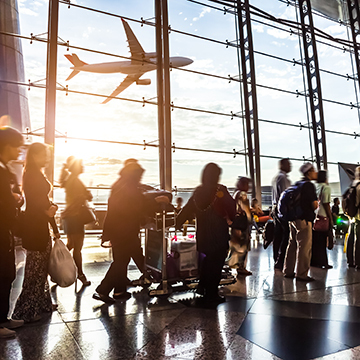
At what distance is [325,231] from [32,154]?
3744mm

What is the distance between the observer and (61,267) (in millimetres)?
2496

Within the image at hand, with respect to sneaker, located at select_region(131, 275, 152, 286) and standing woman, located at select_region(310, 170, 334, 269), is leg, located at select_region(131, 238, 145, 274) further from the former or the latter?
standing woman, located at select_region(310, 170, 334, 269)

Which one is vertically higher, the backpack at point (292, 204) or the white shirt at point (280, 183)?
the white shirt at point (280, 183)

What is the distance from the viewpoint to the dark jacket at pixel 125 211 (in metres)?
2.88

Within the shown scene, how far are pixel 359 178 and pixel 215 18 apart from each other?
6709 mm

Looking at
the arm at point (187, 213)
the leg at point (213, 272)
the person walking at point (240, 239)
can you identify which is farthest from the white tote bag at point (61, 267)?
the person walking at point (240, 239)

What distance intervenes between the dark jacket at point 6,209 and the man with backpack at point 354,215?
3895mm

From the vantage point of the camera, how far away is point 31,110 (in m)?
6.80

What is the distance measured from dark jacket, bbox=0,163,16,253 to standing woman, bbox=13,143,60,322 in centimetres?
24

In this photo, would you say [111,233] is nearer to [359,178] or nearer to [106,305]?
[106,305]

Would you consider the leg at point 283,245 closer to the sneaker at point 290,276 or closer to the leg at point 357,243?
the sneaker at point 290,276

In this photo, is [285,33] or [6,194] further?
[285,33]

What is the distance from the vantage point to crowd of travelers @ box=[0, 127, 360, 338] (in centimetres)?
223

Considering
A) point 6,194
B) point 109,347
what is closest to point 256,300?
point 109,347
